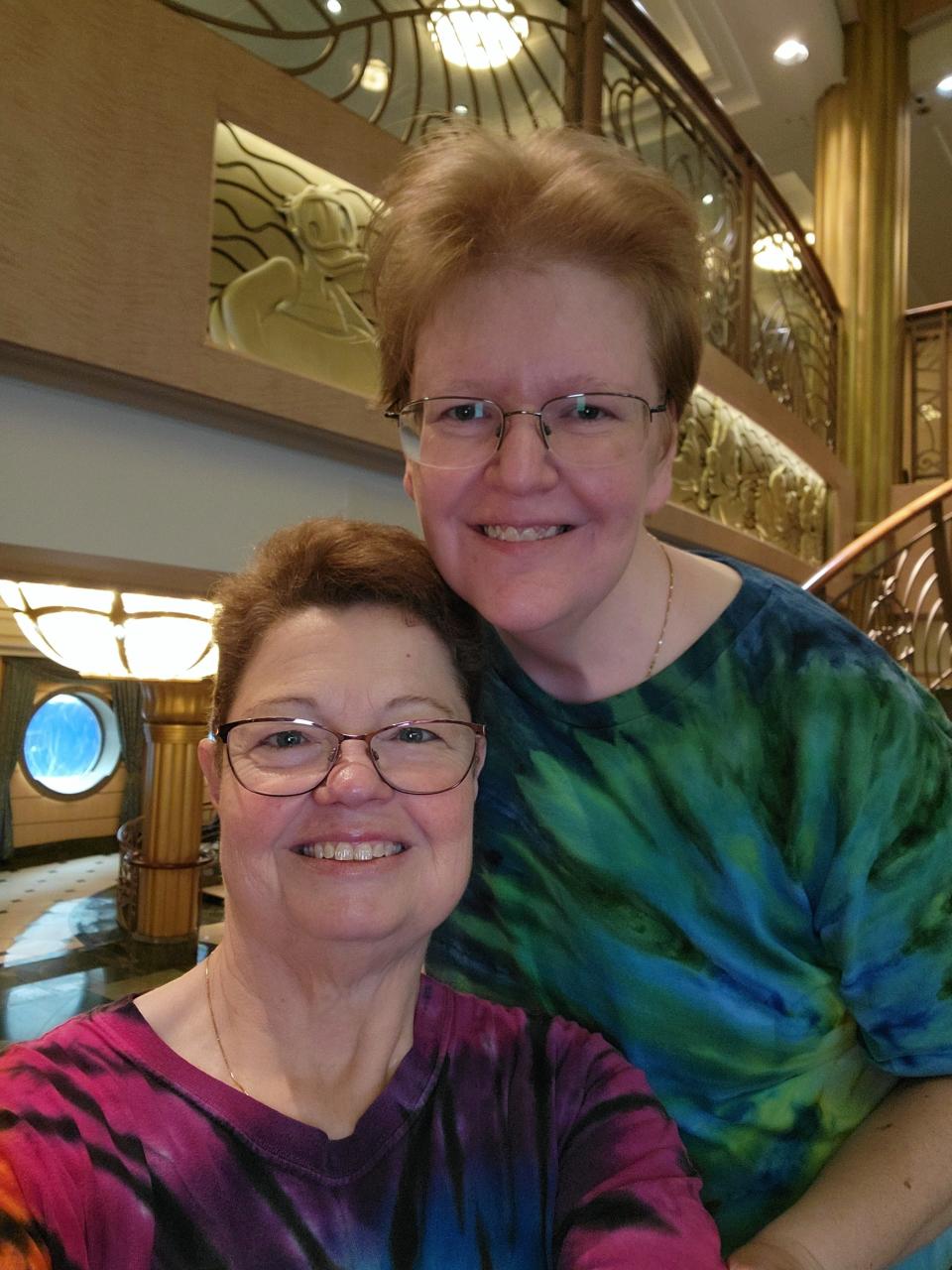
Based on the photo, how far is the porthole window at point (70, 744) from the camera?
12086 millimetres

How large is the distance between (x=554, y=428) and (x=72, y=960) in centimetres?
524

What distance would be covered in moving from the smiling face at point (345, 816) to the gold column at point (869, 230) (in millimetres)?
7981

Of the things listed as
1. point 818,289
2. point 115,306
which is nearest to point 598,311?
point 115,306

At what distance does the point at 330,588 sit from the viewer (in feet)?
3.61

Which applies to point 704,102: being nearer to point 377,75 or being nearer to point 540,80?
point 540,80

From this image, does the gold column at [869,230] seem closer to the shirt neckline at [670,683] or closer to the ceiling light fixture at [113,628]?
the ceiling light fixture at [113,628]

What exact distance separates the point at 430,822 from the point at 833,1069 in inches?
24.4

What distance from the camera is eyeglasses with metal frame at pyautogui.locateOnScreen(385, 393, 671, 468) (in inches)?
40.9

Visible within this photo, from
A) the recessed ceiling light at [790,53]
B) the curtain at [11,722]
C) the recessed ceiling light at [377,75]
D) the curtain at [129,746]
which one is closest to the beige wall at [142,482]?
the recessed ceiling light at [377,75]

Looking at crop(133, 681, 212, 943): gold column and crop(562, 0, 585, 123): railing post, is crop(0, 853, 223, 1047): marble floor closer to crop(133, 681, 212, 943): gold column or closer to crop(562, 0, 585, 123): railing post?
crop(133, 681, 212, 943): gold column

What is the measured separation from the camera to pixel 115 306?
7.27 ft

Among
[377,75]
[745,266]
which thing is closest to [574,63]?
[377,75]

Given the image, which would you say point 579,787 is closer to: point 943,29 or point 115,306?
point 115,306

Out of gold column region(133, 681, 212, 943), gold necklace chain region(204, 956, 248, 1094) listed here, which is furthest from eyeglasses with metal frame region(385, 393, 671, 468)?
gold column region(133, 681, 212, 943)
